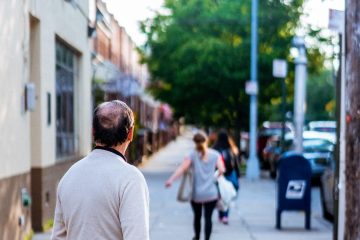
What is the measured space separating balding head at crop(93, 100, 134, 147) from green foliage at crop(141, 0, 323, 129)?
27801 mm

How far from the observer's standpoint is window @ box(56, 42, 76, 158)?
51.0 feet

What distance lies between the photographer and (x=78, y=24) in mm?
16859

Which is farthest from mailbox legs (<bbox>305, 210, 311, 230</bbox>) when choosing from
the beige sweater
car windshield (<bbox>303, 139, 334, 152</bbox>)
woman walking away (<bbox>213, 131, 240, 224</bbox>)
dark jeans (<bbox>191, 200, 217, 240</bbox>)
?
car windshield (<bbox>303, 139, 334, 152</bbox>)

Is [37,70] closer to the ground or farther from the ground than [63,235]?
farther from the ground

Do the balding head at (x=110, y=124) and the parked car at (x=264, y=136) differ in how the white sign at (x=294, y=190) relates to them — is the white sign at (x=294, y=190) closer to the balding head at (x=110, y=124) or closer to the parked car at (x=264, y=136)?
the balding head at (x=110, y=124)

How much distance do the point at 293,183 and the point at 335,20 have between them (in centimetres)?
534

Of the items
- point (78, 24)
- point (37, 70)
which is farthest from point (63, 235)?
point (78, 24)

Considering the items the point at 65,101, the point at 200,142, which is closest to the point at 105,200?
the point at 200,142

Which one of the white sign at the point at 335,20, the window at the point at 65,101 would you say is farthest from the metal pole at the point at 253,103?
the white sign at the point at 335,20

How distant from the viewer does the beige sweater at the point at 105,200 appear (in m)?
4.16

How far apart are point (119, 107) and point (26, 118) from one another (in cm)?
758

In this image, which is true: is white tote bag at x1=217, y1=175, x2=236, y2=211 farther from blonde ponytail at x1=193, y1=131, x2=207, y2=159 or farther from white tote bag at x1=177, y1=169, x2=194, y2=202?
blonde ponytail at x1=193, y1=131, x2=207, y2=159

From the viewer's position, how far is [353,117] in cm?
746

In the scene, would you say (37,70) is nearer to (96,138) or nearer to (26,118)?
(26,118)
